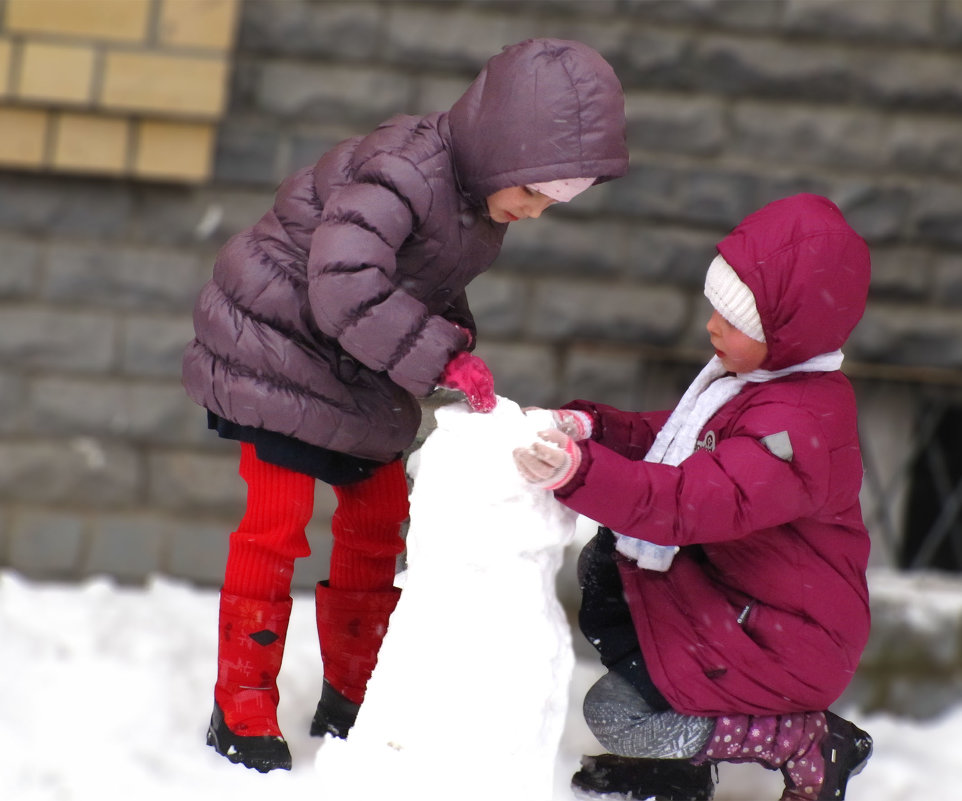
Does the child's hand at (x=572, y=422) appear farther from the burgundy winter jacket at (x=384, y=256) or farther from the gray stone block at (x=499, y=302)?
the gray stone block at (x=499, y=302)

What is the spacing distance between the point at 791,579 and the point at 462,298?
31.8 inches

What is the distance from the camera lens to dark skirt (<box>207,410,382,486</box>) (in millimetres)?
2189

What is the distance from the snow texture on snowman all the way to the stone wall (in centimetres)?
155

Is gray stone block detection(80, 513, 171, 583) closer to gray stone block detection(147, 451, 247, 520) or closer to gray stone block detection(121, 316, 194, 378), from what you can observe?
gray stone block detection(147, 451, 247, 520)

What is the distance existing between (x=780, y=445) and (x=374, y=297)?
27.8 inches

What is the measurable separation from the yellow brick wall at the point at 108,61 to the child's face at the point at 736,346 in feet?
5.44

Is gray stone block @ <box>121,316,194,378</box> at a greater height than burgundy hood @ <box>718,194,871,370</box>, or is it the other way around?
burgundy hood @ <box>718,194,871,370</box>

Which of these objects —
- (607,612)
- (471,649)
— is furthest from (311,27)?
(471,649)

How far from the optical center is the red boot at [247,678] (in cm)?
217

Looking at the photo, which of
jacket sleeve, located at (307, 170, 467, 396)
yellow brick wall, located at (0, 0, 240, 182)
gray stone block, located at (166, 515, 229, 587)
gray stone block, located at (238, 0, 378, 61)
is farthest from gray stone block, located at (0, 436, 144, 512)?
jacket sleeve, located at (307, 170, 467, 396)

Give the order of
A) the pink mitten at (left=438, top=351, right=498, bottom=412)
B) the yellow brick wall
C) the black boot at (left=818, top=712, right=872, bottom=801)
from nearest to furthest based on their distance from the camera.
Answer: the pink mitten at (left=438, top=351, right=498, bottom=412) → the black boot at (left=818, top=712, right=872, bottom=801) → the yellow brick wall

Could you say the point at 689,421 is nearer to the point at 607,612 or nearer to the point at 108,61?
the point at 607,612

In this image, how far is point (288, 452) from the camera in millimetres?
2195

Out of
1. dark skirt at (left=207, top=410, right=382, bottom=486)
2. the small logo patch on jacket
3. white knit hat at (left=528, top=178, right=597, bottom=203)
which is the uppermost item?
white knit hat at (left=528, top=178, right=597, bottom=203)
